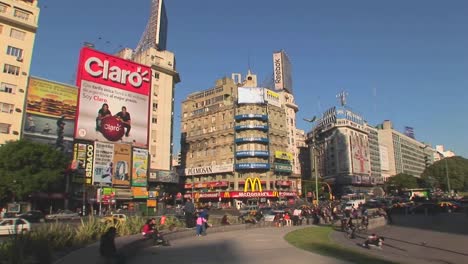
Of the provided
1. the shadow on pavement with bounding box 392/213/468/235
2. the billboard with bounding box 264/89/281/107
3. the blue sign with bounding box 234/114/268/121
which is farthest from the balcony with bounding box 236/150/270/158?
the shadow on pavement with bounding box 392/213/468/235

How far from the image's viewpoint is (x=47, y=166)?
154 ft

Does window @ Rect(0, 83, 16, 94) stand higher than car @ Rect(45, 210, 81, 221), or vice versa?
window @ Rect(0, 83, 16, 94)

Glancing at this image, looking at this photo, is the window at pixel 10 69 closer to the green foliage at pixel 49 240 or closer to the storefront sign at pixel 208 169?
the green foliage at pixel 49 240

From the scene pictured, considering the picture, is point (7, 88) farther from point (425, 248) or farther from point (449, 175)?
point (449, 175)

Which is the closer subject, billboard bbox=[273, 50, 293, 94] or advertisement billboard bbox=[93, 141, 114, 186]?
advertisement billboard bbox=[93, 141, 114, 186]

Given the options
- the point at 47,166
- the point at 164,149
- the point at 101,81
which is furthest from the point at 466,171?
the point at 47,166

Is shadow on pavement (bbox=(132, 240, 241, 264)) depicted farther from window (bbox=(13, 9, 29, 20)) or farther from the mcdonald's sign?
the mcdonald's sign

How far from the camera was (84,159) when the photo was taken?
60.6m

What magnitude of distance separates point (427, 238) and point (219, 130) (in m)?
76.5

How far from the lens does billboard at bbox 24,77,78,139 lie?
54.1 m

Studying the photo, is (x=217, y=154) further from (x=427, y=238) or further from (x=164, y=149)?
(x=427, y=238)

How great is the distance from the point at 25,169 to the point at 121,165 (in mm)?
21167

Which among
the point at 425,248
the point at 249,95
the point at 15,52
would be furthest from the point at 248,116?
the point at 425,248

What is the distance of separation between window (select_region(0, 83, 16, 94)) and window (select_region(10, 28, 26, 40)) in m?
7.74
